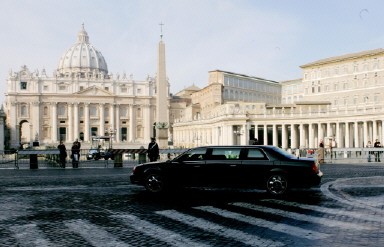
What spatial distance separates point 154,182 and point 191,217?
4595mm

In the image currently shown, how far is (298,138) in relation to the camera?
8425cm

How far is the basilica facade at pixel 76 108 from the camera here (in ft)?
380

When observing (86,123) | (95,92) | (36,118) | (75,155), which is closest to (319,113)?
(75,155)

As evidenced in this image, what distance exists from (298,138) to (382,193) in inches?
2784

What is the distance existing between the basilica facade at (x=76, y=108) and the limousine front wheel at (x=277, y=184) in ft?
319

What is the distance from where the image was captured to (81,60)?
149875 millimetres

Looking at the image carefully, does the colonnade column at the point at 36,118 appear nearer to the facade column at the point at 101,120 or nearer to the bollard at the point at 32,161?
the facade column at the point at 101,120

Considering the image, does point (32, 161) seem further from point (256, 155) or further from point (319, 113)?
point (319, 113)

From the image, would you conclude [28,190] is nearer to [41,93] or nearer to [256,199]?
[256,199]

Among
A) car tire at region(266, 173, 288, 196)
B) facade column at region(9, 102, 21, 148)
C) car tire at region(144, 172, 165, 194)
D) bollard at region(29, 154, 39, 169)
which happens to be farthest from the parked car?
facade column at region(9, 102, 21, 148)

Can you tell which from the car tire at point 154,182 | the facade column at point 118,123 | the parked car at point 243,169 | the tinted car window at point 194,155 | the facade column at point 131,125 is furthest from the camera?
the facade column at point 131,125

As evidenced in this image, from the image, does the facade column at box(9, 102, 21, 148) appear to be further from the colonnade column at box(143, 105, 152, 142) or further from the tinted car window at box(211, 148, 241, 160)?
the tinted car window at box(211, 148, 241, 160)

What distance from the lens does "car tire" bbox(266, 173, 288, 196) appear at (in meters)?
14.3

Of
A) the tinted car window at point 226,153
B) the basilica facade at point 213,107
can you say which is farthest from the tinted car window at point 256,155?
the basilica facade at point 213,107
